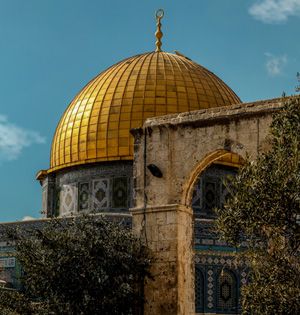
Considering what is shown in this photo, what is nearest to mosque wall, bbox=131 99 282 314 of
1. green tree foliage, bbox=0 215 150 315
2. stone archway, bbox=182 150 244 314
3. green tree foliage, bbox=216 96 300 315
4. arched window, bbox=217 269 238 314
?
green tree foliage, bbox=0 215 150 315

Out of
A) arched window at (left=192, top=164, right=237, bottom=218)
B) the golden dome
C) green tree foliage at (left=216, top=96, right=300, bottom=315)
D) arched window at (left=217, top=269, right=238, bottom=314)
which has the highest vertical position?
the golden dome

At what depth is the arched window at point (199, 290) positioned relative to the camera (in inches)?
840

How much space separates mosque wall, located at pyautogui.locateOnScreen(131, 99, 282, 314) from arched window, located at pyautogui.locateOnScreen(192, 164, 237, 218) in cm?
→ 901

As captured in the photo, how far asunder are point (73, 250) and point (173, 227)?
1.65 meters

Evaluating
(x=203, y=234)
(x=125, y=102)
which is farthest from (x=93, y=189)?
(x=203, y=234)

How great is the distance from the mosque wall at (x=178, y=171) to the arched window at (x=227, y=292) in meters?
8.92

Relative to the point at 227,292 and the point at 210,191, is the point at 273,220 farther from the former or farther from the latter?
the point at 210,191

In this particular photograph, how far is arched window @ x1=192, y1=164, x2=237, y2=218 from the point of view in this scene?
2231cm

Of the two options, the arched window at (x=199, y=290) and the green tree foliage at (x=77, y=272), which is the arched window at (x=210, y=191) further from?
the green tree foliage at (x=77, y=272)

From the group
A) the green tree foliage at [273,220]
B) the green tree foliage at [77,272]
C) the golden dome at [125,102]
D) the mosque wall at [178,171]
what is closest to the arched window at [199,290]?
the golden dome at [125,102]

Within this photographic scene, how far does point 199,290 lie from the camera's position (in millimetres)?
21625

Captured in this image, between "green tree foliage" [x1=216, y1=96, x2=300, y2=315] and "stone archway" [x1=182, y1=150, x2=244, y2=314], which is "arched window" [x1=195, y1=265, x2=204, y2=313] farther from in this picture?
"green tree foliage" [x1=216, y1=96, x2=300, y2=315]

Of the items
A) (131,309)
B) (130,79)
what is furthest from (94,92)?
(131,309)

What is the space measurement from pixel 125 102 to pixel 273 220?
46.1 feet
